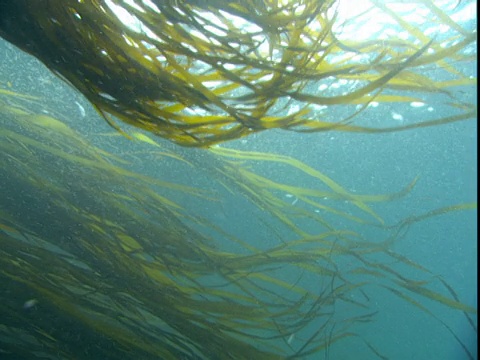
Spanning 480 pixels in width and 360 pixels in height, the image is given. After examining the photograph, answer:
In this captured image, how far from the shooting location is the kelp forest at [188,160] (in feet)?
3.96

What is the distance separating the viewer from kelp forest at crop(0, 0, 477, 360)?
47.6 inches

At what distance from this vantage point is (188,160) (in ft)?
10.0

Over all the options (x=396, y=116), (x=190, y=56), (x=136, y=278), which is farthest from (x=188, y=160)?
(x=396, y=116)

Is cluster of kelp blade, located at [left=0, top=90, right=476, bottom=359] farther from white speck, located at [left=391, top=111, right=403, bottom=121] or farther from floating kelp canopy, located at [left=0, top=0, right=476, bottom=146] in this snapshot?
white speck, located at [left=391, top=111, right=403, bottom=121]

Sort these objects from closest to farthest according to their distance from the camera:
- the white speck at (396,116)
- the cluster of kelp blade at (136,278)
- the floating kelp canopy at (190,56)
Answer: the floating kelp canopy at (190,56), the cluster of kelp blade at (136,278), the white speck at (396,116)

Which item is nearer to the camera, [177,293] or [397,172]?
[177,293]

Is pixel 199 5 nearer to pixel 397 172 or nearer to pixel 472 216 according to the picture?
pixel 397 172

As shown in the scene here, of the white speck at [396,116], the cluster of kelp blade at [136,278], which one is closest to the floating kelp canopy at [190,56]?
the cluster of kelp blade at [136,278]

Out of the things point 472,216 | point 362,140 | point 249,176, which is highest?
point 472,216

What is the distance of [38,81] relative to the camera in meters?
8.29

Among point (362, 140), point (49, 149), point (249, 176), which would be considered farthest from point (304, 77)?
point (362, 140)

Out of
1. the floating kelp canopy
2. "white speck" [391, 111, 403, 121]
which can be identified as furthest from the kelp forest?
"white speck" [391, 111, 403, 121]

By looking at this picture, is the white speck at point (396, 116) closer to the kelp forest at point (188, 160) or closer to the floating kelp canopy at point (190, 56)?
the kelp forest at point (188, 160)

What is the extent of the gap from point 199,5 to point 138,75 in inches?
10.7
